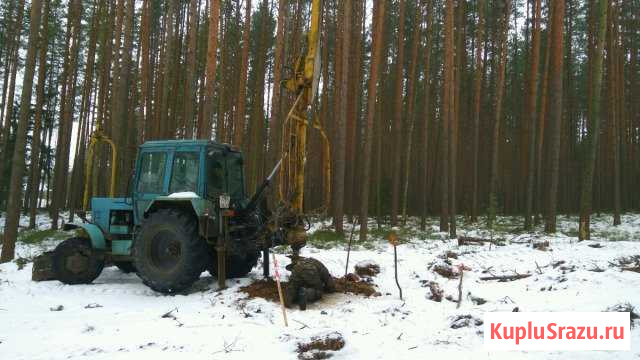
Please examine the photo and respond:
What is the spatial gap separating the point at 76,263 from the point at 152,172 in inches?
86.0

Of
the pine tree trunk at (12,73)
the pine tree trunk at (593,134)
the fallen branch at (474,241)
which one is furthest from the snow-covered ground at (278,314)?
the pine tree trunk at (12,73)

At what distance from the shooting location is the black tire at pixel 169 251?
680 cm

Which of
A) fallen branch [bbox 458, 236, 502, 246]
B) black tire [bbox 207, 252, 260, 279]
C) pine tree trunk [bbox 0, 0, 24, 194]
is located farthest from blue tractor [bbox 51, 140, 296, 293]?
pine tree trunk [bbox 0, 0, 24, 194]

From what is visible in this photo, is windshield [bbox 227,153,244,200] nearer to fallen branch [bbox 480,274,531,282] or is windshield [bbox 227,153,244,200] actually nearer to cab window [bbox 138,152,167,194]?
cab window [bbox 138,152,167,194]

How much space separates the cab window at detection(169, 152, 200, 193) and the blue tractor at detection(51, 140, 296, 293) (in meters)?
0.02

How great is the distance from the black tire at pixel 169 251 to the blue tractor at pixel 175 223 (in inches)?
0.5

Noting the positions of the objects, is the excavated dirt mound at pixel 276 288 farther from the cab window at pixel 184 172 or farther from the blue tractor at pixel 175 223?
the cab window at pixel 184 172

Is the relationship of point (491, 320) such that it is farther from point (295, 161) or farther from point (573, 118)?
point (573, 118)

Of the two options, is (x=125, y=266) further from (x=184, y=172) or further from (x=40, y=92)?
(x=40, y=92)

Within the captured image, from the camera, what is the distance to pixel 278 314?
5898 millimetres

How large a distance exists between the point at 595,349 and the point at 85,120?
27.1m

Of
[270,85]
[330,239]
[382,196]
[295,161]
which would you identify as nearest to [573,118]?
[382,196]

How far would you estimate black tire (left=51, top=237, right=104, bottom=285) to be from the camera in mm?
7652

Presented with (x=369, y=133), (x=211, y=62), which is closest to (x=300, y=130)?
(x=211, y=62)
